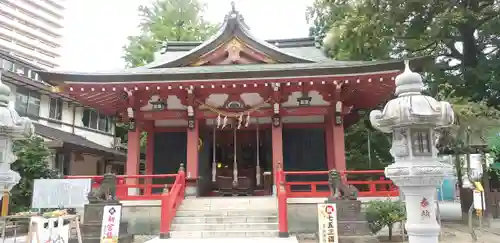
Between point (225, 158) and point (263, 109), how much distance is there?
3558 mm

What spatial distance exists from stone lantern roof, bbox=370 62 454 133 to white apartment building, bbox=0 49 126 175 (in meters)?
15.1

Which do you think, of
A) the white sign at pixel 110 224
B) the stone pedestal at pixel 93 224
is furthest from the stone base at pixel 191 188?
the white sign at pixel 110 224

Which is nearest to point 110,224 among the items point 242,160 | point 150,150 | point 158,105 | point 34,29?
point 158,105

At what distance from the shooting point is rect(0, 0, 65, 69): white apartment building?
60719 millimetres

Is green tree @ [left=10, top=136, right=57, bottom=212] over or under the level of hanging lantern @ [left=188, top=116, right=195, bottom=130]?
under

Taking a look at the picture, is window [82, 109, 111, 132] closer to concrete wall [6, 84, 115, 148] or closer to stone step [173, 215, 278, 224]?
concrete wall [6, 84, 115, 148]

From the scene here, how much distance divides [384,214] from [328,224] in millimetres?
1893

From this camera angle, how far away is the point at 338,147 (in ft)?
39.3

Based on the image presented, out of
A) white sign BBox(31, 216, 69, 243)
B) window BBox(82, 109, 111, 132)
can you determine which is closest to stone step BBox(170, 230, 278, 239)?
white sign BBox(31, 216, 69, 243)

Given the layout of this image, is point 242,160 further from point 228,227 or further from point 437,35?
point 437,35

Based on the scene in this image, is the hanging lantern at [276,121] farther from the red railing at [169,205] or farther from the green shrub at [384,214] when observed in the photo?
the green shrub at [384,214]

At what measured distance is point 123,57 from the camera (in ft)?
80.9

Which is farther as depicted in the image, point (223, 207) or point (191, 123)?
point (191, 123)

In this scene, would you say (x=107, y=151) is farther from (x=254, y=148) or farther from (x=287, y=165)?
(x=287, y=165)
